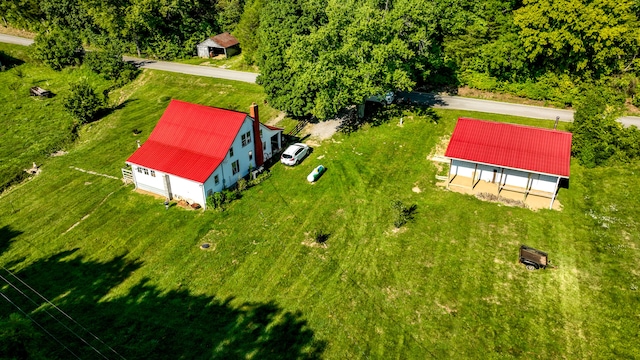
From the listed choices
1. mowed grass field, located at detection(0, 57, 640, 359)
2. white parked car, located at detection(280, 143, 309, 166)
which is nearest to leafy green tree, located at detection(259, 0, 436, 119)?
white parked car, located at detection(280, 143, 309, 166)

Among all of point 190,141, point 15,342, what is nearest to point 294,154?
point 190,141

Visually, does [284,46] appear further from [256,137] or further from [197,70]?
[197,70]

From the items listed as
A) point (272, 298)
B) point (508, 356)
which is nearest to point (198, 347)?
point (272, 298)

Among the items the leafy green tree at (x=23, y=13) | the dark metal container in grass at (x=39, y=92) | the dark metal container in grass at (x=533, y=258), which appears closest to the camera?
the dark metal container in grass at (x=533, y=258)

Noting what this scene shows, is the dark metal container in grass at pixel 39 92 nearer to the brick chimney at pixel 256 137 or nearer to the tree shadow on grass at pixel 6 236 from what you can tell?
→ the tree shadow on grass at pixel 6 236

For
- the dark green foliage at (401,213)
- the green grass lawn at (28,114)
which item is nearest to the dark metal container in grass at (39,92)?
the green grass lawn at (28,114)
